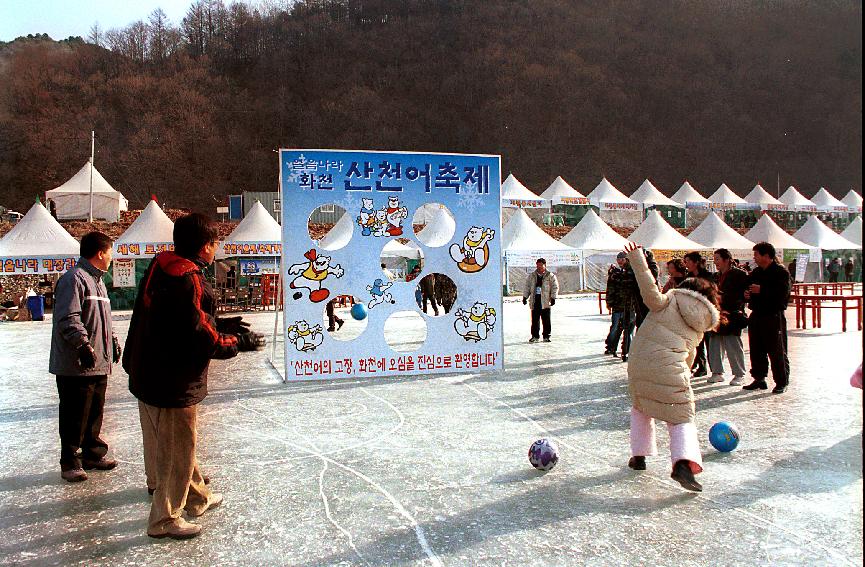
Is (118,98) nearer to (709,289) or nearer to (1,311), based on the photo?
(1,311)

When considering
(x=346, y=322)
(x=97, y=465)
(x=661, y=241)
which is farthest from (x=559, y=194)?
(x=97, y=465)

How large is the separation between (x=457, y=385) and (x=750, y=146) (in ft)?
246

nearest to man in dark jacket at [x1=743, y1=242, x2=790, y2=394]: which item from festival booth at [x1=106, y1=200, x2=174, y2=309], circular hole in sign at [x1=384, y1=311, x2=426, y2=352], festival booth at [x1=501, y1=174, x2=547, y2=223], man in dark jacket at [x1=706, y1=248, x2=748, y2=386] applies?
man in dark jacket at [x1=706, y1=248, x2=748, y2=386]

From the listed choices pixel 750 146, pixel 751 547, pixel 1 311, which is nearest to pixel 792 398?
pixel 751 547

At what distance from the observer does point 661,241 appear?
72.3ft

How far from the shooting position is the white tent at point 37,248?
60.8 ft

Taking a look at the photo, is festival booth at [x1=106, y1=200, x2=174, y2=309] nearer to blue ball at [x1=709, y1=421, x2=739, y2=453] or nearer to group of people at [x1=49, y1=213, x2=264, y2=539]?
group of people at [x1=49, y1=213, x2=264, y2=539]

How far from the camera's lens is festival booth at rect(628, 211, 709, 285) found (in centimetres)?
2188

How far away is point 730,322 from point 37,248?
18.1 meters

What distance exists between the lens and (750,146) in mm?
72812

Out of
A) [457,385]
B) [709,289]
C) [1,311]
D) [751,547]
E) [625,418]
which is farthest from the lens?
[1,311]

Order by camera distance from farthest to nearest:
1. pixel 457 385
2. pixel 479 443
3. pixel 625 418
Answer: pixel 457 385
pixel 625 418
pixel 479 443

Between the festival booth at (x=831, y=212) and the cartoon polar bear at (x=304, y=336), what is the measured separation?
1572 inches

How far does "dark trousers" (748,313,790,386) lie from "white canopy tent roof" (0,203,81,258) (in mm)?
17627
